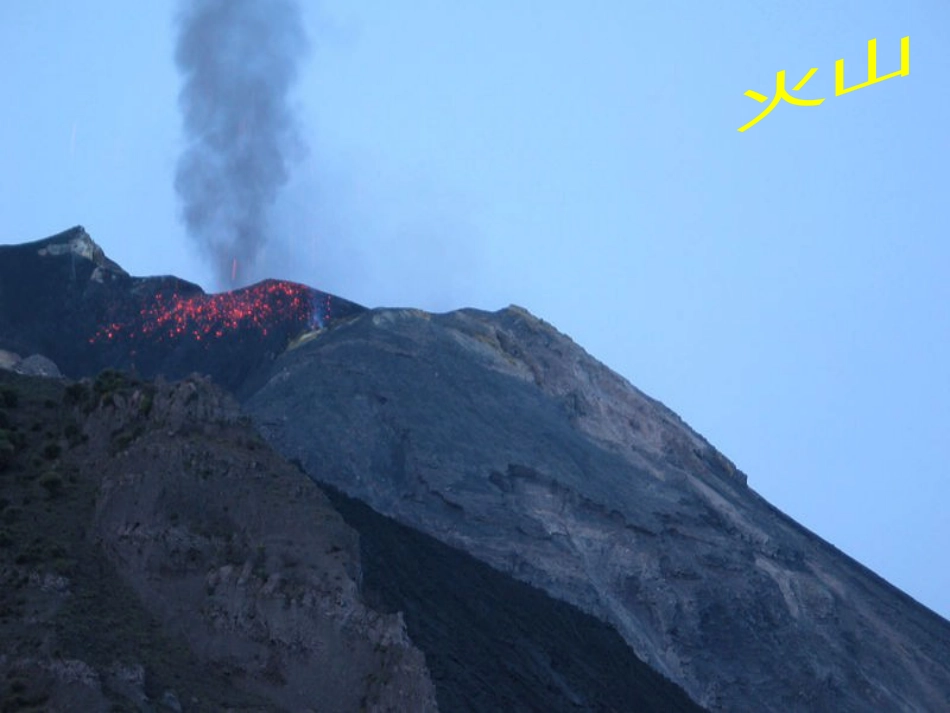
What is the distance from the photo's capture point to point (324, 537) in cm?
3052

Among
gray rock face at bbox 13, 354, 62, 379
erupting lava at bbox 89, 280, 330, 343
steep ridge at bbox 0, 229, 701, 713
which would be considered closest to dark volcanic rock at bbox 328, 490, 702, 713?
steep ridge at bbox 0, 229, 701, 713

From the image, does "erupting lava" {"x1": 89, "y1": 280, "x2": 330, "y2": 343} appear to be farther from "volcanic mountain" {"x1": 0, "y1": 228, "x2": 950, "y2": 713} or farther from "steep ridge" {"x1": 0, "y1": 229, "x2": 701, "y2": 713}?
"steep ridge" {"x1": 0, "y1": 229, "x2": 701, "y2": 713}

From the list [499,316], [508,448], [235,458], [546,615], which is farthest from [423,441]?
[235,458]

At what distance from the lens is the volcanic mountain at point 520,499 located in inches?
2084

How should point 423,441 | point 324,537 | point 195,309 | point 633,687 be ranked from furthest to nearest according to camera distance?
point 195,309, point 423,441, point 633,687, point 324,537

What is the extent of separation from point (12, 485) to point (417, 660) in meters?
8.42

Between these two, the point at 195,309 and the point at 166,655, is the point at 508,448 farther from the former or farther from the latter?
the point at 166,655

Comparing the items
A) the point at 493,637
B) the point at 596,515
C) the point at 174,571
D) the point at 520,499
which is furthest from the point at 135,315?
the point at 174,571

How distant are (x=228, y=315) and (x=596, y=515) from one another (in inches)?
906

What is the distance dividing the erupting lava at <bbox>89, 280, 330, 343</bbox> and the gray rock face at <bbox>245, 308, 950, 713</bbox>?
492 centimetres

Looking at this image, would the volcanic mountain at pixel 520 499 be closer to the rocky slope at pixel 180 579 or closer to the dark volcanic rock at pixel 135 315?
the dark volcanic rock at pixel 135 315

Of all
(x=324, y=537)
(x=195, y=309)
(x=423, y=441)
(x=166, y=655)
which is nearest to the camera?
(x=166, y=655)

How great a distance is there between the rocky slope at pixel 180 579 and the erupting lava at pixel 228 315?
4645cm

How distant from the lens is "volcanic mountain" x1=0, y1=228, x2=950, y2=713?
52.9m
